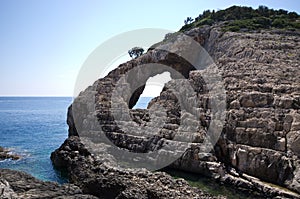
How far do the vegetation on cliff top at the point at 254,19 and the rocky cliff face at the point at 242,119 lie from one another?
21.7 ft

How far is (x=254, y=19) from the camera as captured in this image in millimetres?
57406

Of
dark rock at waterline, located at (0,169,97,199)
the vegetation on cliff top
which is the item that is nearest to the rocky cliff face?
dark rock at waterline, located at (0,169,97,199)

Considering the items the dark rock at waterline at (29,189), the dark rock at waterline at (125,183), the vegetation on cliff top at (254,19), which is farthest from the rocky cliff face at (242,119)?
the vegetation on cliff top at (254,19)

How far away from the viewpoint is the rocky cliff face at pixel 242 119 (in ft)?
81.0

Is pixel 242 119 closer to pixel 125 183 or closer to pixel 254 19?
pixel 125 183

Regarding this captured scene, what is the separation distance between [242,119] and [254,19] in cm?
3543

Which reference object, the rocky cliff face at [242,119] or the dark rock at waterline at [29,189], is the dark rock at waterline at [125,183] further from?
the dark rock at waterline at [29,189]

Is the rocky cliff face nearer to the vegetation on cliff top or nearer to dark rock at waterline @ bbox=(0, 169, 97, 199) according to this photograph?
dark rock at waterline @ bbox=(0, 169, 97, 199)

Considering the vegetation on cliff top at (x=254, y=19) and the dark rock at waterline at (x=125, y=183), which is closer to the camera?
the dark rock at waterline at (x=125, y=183)

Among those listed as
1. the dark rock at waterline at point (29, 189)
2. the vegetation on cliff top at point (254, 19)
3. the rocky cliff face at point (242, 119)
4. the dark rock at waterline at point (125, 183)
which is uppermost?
the vegetation on cliff top at point (254, 19)

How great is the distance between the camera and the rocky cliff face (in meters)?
24.7

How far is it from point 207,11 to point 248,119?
193 feet

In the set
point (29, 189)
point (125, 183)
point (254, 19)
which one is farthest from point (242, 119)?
point (254, 19)

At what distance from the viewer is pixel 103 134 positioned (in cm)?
3753
